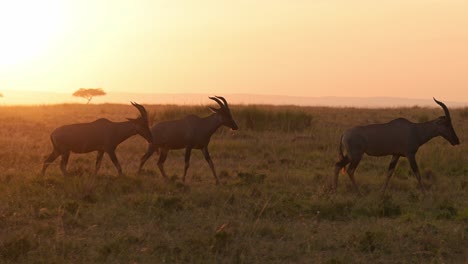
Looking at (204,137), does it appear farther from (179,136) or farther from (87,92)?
(87,92)

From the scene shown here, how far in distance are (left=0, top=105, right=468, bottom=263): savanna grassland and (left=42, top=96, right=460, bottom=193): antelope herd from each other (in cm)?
62

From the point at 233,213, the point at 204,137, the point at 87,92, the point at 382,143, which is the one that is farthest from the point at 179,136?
the point at 87,92

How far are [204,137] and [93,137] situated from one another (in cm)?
279

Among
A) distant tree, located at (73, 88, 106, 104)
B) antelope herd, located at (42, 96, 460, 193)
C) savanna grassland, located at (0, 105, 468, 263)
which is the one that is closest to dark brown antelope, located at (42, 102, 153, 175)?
antelope herd, located at (42, 96, 460, 193)

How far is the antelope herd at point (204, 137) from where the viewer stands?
42.4ft

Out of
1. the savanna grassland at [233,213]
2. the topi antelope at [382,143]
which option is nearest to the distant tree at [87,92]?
the savanna grassland at [233,213]

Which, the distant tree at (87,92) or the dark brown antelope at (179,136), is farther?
the distant tree at (87,92)

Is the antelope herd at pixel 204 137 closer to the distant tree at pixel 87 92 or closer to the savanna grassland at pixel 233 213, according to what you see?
the savanna grassland at pixel 233 213

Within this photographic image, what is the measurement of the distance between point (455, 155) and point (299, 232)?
11.3m

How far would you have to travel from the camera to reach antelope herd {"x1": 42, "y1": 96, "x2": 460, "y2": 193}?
12938 millimetres

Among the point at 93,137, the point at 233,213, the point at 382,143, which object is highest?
the point at 382,143

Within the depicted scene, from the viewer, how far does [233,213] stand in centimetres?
1005

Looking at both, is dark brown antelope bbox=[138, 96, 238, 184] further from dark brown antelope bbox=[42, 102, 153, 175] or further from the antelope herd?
dark brown antelope bbox=[42, 102, 153, 175]

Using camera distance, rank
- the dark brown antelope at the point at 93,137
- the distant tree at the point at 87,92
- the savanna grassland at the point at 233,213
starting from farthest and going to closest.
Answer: the distant tree at the point at 87,92
the dark brown antelope at the point at 93,137
the savanna grassland at the point at 233,213
